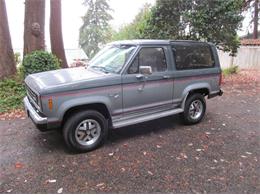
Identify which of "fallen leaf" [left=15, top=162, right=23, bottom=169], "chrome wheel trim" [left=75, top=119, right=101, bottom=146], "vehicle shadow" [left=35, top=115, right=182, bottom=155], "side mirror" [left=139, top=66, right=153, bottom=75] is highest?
"side mirror" [left=139, top=66, right=153, bottom=75]

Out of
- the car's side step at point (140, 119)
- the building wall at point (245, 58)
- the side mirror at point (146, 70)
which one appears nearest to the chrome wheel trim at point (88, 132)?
the car's side step at point (140, 119)

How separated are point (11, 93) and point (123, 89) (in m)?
4.73

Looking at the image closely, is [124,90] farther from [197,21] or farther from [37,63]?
[197,21]

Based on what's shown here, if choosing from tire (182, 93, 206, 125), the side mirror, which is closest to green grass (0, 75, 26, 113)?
the side mirror

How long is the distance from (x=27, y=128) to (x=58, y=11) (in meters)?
6.94

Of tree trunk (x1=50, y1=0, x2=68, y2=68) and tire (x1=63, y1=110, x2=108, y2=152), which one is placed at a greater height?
tree trunk (x1=50, y1=0, x2=68, y2=68)

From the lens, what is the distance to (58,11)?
1036 centimetres

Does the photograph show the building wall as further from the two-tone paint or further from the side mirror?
the side mirror

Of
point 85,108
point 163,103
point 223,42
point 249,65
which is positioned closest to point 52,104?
point 85,108

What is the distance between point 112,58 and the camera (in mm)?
4707

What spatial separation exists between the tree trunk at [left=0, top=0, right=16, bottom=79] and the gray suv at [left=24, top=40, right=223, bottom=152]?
4.18 metres

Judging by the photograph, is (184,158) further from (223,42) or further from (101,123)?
(223,42)

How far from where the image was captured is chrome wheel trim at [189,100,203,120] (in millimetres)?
5527

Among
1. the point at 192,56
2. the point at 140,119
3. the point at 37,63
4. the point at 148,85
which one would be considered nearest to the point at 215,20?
the point at 192,56
